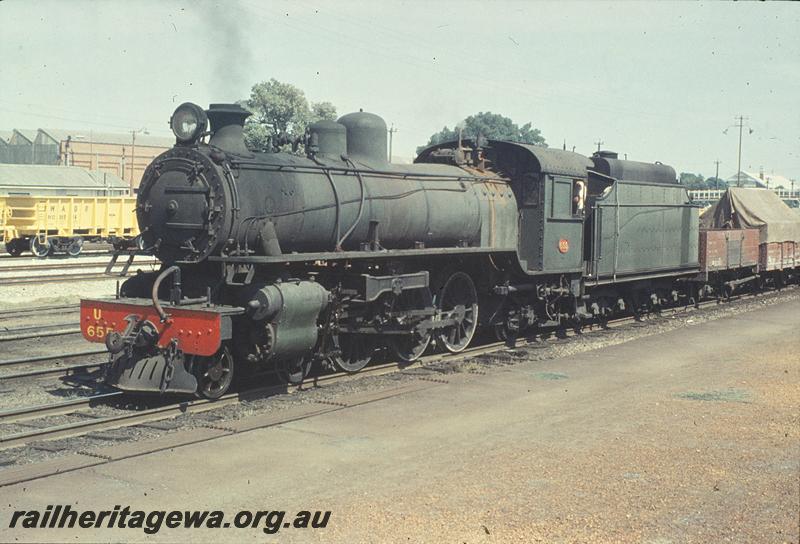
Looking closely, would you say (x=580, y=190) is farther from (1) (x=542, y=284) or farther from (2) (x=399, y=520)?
(2) (x=399, y=520)

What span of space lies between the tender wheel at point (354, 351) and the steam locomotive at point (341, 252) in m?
0.03

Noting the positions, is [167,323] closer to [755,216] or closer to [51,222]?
[755,216]

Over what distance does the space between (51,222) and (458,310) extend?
2644cm

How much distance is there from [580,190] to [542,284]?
2289mm

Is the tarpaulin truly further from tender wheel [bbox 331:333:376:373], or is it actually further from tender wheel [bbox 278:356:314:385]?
tender wheel [bbox 278:356:314:385]

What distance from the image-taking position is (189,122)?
11672 mm

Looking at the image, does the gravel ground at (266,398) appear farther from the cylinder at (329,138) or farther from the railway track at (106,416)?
the cylinder at (329,138)

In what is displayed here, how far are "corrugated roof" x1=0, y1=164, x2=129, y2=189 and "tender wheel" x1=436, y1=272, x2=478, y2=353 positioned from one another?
46.5m

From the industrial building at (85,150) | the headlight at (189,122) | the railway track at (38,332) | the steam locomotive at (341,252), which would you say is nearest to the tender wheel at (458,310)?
the steam locomotive at (341,252)

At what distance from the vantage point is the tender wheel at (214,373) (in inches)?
445

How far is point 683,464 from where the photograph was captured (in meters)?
8.52

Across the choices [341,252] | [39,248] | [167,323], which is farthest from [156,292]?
[39,248]

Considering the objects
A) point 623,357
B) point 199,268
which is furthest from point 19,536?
point 623,357

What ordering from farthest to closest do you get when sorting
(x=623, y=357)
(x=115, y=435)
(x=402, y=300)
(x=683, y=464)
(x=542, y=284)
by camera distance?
(x=542, y=284) < (x=623, y=357) < (x=402, y=300) < (x=115, y=435) < (x=683, y=464)
